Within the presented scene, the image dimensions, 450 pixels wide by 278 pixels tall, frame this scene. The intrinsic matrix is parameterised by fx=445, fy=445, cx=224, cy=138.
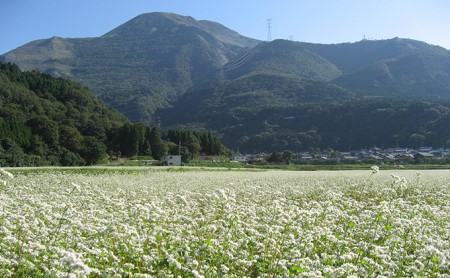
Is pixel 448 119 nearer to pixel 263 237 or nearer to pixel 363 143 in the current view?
pixel 363 143

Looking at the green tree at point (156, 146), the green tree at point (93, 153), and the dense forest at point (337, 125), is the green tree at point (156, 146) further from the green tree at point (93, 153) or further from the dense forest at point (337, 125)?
the dense forest at point (337, 125)

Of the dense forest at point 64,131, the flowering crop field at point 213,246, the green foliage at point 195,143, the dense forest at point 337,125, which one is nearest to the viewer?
the flowering crop field at point 213,246

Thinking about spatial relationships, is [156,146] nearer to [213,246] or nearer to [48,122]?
[48,122]

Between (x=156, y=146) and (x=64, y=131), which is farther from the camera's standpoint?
(x=156, y=146)

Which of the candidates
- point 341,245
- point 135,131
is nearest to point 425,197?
point 341,245

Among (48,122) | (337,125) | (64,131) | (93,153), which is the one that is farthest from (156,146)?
(337,125)

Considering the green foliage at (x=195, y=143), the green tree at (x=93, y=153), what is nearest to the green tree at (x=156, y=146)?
the green foliage at (x=195, y=143)

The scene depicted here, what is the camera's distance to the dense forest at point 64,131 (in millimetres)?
60666

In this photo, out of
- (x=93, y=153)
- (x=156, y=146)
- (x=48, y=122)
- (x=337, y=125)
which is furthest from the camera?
(x=337, y=125)

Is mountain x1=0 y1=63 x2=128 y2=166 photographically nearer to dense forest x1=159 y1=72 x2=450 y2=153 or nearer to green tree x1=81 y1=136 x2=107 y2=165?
green tree x1=81 y1=136 x2=107 y2=165

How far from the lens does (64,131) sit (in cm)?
7000

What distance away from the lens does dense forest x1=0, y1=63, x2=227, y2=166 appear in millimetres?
60666

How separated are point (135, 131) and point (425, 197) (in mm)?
65017

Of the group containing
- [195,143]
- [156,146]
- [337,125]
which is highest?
[337,125]
